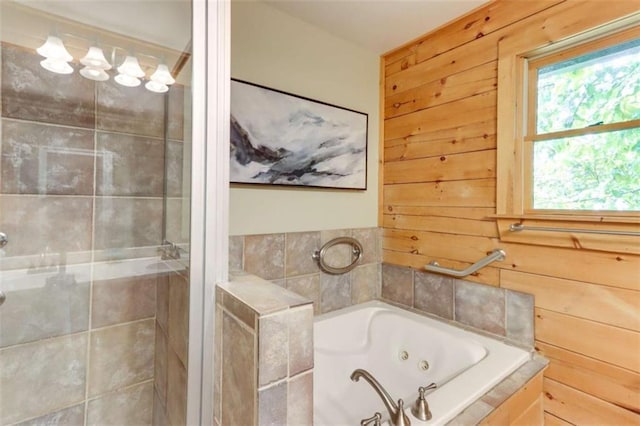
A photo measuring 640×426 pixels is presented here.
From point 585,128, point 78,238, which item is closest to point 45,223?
point 78,238

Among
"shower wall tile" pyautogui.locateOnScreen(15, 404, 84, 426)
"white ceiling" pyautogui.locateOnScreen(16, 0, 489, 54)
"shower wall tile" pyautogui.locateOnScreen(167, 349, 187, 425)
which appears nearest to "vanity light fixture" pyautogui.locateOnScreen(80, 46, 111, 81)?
"white ceiling" pyautogui.locateOnScreen(16, 0, 489, 54)

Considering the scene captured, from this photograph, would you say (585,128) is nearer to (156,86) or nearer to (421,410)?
(421,410)

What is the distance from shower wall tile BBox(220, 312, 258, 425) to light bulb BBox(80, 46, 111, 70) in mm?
1204

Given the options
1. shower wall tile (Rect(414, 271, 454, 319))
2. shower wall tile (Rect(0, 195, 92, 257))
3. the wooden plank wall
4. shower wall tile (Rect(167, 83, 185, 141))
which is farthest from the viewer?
shower wall tile (Rect(414, 271, 454, 319))

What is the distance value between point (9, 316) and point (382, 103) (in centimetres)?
226

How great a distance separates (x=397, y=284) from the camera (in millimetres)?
2023

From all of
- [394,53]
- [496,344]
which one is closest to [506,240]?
[496,344]

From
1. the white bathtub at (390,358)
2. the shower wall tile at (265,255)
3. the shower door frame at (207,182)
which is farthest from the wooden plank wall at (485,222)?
the shower door frame at (207,182)

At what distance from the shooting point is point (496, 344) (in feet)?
4.76

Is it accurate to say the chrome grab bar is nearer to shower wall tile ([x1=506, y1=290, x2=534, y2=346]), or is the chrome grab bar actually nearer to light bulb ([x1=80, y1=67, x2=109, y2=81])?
shower wall tile ([x1=506, y1=290, x2=534, y2=346])

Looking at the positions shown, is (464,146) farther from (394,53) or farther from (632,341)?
(632,341)

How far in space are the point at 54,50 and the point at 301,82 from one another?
1.09m

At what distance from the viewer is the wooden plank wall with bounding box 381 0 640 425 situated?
1.22 m

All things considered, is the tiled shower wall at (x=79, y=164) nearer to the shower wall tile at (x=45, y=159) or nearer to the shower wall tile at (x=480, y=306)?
the shower wall tile at (x=45, y=159)
